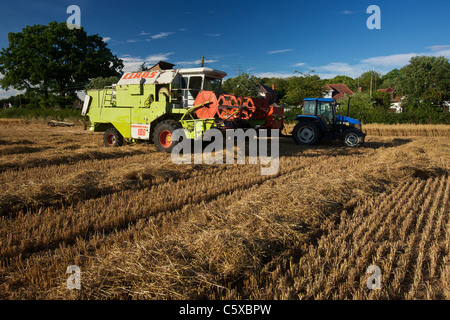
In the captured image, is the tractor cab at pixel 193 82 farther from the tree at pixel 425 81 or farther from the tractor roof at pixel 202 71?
the tree at pixel 425 81

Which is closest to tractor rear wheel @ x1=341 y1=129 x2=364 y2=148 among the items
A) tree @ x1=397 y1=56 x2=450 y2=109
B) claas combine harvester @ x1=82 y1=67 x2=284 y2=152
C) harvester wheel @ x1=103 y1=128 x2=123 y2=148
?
claas combine harvester @ x1=82 y1=67 x2=284 y2=152

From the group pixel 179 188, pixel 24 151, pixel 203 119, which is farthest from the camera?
pixel 24 151

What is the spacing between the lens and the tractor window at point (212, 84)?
9.92 metres

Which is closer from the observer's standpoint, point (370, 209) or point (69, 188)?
point (370, 209)

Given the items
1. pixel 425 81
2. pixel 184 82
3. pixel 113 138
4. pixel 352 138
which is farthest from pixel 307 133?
pixel 425 81

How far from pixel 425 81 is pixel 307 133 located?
1150 inches

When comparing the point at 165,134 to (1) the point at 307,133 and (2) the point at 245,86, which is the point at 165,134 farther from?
(2) the point at 245,86

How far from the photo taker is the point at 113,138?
10891mm

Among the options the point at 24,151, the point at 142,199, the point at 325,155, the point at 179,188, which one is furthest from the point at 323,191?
the point at 24,151

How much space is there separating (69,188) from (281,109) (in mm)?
8245

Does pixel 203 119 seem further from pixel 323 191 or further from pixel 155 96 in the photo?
pixel 323 191

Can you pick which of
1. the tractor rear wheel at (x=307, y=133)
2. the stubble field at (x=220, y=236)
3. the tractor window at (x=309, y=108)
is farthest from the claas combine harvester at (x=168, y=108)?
the stubble field at (x=220, y=236)
